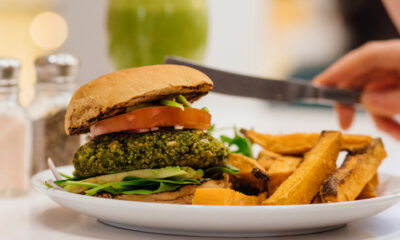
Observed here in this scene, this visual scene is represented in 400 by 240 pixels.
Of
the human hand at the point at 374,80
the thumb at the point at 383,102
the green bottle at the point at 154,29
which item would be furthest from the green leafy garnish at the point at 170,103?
the thumb at the point at 383,102

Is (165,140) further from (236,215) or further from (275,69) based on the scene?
(275,69)

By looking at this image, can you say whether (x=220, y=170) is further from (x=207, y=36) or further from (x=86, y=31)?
(x=86, y=31)

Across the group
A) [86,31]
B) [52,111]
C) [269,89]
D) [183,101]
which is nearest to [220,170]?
[183,101]

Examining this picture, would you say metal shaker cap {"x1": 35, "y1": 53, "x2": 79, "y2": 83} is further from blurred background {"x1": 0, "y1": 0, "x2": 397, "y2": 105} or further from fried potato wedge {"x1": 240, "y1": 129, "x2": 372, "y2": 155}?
fried potato wedge {"x1": 240, "y1": 129, "x2": 372, "y2": 155}

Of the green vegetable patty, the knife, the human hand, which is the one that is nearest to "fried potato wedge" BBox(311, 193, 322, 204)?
the green vegetable patty

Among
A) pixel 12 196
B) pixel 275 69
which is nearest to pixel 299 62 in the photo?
pixel 275 69

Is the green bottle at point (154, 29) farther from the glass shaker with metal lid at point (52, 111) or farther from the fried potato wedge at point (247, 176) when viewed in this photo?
the fried potato wedge at point (247, 176)

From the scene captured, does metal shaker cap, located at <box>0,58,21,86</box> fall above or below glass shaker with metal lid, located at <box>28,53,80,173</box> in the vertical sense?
above
